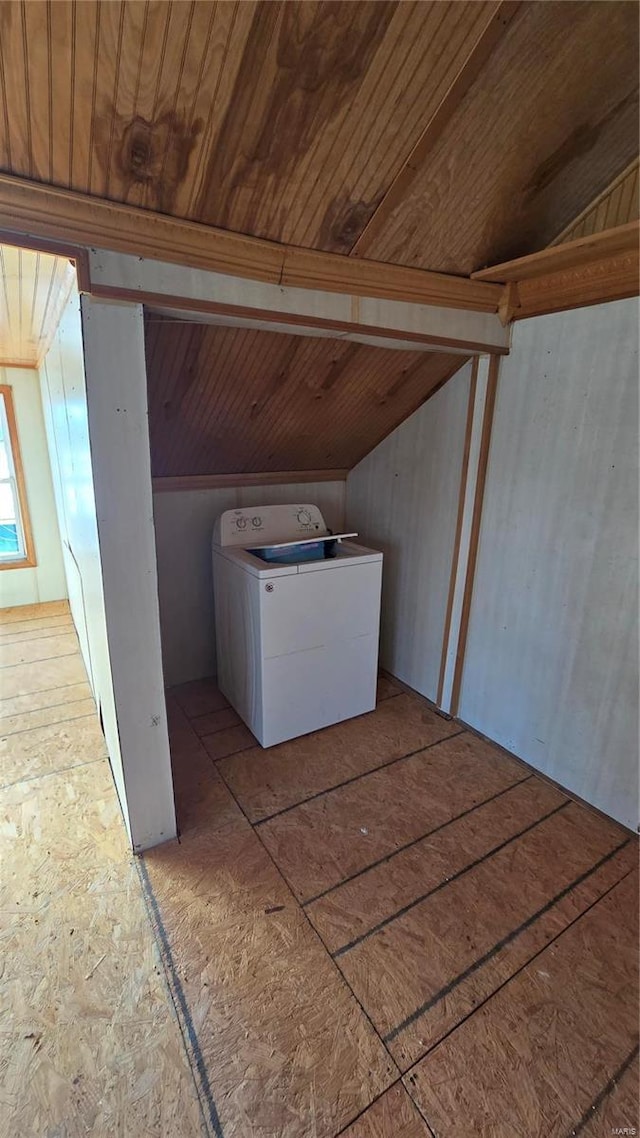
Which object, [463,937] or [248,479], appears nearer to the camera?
[463,937]

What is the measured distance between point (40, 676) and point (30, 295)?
81.7 inches

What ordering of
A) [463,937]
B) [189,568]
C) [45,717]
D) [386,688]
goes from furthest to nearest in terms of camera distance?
[386,688] < [189,568] < [45,717] < [463,937]

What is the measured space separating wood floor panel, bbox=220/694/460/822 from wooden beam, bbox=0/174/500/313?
1.94 metres

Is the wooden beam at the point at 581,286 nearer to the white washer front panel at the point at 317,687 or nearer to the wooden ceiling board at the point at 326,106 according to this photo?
the wooden ceiling board at the point at 326,106

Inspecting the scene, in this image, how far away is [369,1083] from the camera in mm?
1133

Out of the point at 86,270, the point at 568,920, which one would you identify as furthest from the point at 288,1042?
the point at 86,270

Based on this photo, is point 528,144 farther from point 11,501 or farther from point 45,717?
point 11,501

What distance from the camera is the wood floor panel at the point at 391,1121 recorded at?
1.05 metres

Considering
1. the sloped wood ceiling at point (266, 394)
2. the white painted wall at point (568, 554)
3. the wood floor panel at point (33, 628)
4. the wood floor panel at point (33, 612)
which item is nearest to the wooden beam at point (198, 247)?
the sloped wood ceiling at point (266, 394)

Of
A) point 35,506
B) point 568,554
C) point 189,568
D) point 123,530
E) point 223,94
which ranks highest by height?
point 223,94

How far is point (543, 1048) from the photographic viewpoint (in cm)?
121

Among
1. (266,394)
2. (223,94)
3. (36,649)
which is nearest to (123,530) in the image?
(266,394)

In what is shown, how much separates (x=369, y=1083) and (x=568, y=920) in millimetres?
786

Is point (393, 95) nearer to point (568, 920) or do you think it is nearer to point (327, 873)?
point (327, 873)
